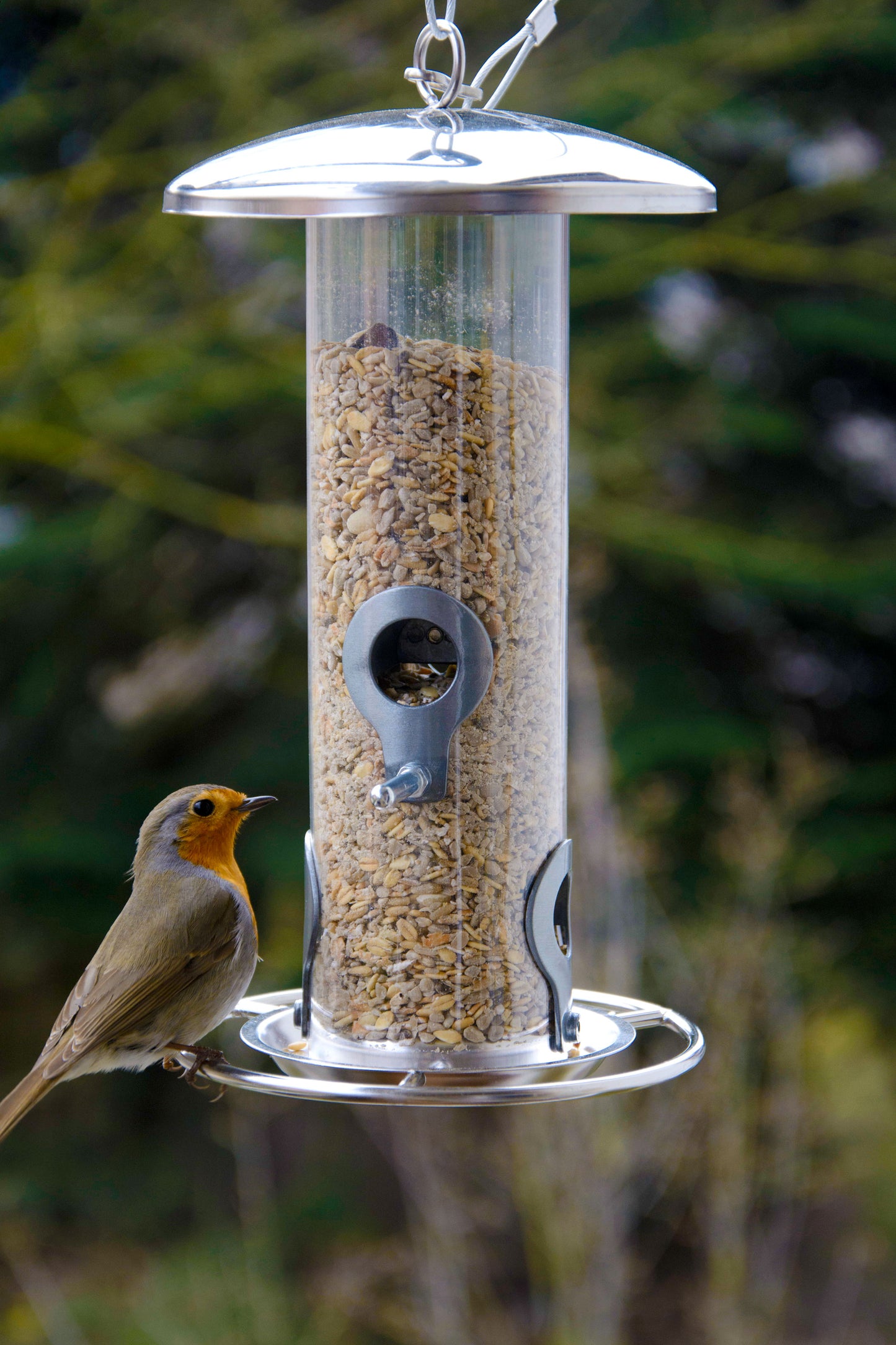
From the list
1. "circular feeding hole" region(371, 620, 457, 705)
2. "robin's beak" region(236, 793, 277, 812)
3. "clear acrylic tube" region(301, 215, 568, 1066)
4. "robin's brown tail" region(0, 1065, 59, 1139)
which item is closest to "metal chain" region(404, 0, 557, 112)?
"clear acrylic tube" region(301, 215, 568, 1066)

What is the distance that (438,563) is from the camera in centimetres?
292

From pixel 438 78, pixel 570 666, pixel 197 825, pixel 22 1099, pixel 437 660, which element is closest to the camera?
pixel 438 78

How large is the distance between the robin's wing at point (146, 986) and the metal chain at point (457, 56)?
65.1 inches

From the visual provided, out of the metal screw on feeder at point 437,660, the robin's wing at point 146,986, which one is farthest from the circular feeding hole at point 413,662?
the robin's wing at point 146,986

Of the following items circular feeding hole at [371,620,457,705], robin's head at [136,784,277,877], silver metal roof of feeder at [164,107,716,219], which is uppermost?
silver metal roof of feeder at [164,107,716,219]

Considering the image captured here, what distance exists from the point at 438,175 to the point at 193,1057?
1.88 metres

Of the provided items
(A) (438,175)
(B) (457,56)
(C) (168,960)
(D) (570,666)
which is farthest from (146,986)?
(D) (570,666)

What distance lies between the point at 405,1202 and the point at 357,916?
4.97 metres

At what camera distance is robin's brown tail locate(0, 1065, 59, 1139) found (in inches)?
124

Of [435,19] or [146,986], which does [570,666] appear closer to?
[146,986]

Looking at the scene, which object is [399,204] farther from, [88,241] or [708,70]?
[708,70]

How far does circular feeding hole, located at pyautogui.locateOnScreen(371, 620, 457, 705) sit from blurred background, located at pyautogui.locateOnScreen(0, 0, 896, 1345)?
2.85 metres

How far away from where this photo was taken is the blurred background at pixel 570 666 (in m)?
6.16

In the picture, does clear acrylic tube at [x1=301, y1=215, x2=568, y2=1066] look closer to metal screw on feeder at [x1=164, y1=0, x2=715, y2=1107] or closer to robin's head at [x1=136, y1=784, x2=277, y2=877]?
metal screw on feeder at [x1=164, y1=0, x2=715, y2=1107]
